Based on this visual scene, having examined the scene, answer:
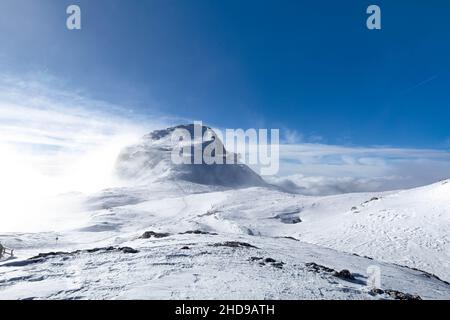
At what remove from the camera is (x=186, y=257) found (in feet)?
56.6

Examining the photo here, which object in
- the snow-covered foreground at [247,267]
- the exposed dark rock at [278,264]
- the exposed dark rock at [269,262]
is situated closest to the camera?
the snow-covered foreground at [247,267]

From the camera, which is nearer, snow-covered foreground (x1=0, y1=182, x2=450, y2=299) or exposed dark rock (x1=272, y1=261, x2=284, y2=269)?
snow-covered foreground (x1=0, y1=182, x2=450, y2=299)

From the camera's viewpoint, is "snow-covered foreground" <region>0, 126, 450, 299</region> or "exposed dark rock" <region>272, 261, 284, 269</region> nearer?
"snow-covered foreground" <region>0, 126, 450, 299</region>

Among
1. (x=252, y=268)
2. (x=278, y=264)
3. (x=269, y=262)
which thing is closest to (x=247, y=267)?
(x=252, y=268)

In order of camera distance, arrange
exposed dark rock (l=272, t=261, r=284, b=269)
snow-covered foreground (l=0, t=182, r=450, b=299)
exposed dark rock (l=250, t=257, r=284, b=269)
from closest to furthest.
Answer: snow-covered foreground (l=0, t=182, r=450, b=299) < exposed dark rock (l=272, t=261, r=284, b=269) < exposed dark rock (l=250, t=257, r=284, b=269)

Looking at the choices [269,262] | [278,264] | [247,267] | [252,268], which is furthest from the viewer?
[269,262]

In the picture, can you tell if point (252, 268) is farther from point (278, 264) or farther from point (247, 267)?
point (278, 264)

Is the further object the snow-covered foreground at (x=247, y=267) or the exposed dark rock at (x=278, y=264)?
the exposed dark rock at (x=278, y=264)

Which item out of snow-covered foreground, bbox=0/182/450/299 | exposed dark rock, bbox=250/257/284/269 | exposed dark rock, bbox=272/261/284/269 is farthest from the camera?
exposed dark rock, bbox=250/257/284/269

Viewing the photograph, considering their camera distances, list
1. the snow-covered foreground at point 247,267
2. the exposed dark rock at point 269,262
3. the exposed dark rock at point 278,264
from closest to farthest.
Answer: the snow-covered foreground at point 247,267 → the exposed dark rock at point 278,264 → the exposed dark rock at point 269,262

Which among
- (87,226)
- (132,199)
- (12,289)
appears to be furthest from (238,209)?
(132,199)

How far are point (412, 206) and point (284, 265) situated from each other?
34.5 metres
